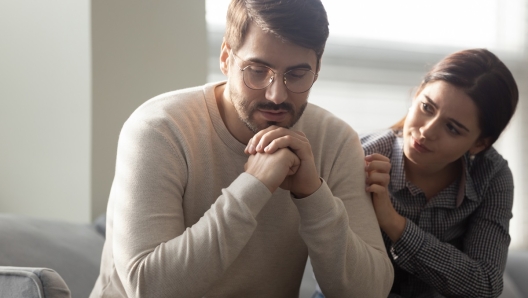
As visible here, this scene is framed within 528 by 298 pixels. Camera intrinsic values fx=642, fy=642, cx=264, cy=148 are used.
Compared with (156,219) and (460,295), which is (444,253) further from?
(156,219)

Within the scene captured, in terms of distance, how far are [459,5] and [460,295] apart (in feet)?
7.14

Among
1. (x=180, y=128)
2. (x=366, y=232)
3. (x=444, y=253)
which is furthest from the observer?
(x=444, y=253)

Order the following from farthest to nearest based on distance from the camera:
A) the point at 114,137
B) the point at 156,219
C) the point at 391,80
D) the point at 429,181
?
1. the point at 391,80
2. the point at 114,137
3. the point at 429,181
4. the point at 156,219

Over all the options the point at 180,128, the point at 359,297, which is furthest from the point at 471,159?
the point at 180,128

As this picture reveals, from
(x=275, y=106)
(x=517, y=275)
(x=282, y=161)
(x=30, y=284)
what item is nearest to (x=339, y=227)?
(x=282, y=161)

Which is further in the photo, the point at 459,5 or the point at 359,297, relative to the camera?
the point at 459,5

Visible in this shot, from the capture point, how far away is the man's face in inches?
54.3

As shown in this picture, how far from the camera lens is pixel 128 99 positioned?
2.41 meters

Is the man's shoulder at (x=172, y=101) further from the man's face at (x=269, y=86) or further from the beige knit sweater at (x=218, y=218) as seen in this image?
the man's face at (x=269, y=86)

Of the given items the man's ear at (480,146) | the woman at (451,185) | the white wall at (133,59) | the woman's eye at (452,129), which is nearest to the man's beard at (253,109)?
the woman at (451,185)

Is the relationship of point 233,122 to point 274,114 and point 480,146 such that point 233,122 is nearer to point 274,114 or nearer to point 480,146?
point 274,114

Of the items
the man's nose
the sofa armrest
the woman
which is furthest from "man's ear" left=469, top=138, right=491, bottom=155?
the sofa armrest

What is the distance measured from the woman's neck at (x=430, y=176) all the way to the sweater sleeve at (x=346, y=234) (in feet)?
1.03

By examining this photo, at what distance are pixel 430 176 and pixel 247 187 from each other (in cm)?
81
